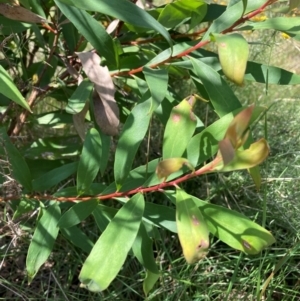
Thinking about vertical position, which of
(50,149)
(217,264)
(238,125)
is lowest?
(217,264)

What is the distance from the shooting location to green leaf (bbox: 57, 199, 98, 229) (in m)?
1.08

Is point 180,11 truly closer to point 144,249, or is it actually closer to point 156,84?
point 156,84

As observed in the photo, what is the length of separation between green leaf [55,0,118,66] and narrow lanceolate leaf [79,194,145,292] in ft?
1.12

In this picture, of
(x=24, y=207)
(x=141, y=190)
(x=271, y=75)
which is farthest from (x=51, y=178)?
(x=271, y=75)

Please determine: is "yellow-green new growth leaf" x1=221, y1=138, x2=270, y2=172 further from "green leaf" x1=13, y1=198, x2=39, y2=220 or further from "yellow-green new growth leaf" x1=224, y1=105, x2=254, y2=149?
"green leaf" x1=13, y1=198, x2=39, y2=220

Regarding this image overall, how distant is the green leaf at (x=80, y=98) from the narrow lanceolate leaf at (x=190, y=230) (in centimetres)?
31

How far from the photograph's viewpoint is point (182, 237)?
85cm

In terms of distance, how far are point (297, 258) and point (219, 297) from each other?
0.81ft

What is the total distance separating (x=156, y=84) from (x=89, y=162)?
0.68ft

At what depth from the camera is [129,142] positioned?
3.49 feet

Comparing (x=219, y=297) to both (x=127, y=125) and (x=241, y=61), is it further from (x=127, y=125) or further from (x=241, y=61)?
(x=241, y=61)

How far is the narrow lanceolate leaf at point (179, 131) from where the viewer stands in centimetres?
99

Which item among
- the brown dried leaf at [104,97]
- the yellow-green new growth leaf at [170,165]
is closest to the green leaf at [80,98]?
the brown dried leaf at [104,97]

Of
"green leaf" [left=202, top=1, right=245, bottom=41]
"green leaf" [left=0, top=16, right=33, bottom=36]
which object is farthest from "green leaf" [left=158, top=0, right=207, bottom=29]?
"green leaf" [left=0, top=16, right=33, bottom=36]
